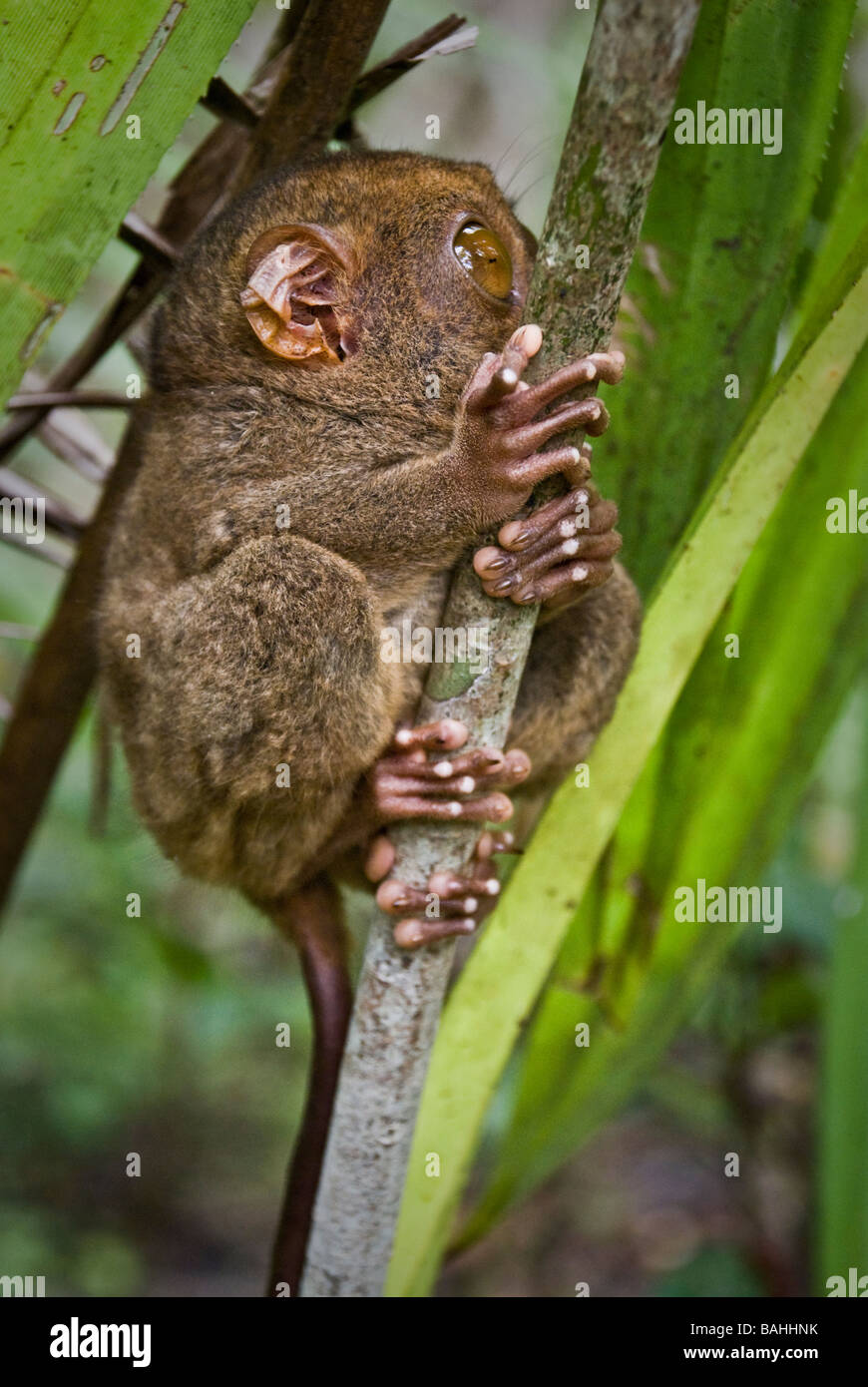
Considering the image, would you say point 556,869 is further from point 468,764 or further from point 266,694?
point 266,694

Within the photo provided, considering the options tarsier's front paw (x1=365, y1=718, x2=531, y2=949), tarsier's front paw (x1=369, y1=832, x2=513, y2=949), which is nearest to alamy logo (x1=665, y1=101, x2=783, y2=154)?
tarsier's front paw (x1=365, y1=718, x2=531, y2=949)

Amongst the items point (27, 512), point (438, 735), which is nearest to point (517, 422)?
point (438, 735)

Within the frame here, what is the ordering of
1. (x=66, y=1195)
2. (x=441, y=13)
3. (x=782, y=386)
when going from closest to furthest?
(x=782, y=386)
(x=441, y=13)
(x=66, y=1195)

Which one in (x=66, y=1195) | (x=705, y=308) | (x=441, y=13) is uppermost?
(x=441, y=13)

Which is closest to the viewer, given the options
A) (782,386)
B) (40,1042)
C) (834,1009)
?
(782,386)
